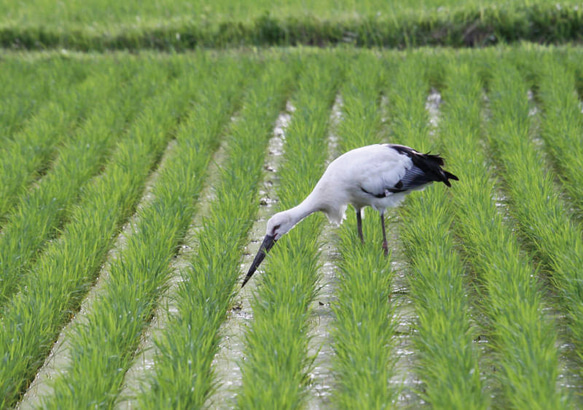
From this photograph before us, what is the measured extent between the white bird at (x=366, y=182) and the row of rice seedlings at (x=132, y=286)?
648 millimetres

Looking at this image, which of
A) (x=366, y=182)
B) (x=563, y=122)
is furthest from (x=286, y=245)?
(x=563, y=122)

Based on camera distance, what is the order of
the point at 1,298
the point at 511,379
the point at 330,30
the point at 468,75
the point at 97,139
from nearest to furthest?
the point at 511,379, the point at 1,298, the point at 97,139, the point at 468,75, the point at 330,30

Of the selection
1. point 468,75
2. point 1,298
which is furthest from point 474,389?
point 468,75

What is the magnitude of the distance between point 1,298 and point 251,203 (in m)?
1.85

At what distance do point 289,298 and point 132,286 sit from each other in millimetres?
792

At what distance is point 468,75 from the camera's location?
25.0 feet

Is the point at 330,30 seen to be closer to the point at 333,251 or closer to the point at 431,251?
the point at 333,251

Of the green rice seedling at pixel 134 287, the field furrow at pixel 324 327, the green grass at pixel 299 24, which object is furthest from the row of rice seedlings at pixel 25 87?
the field furrow at pixel 324 327

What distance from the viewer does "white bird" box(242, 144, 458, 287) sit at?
169 inches

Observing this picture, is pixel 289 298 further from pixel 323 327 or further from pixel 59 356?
pixel 59 356

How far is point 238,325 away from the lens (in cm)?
407

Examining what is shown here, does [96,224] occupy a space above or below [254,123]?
below

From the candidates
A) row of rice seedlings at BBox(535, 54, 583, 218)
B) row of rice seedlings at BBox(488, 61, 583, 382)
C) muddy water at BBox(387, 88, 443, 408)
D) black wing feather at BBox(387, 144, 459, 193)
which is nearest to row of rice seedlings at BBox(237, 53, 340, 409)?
muddy water at BBox(387, 88, 443, 408)

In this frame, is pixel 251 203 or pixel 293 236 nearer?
pixel 293 236
